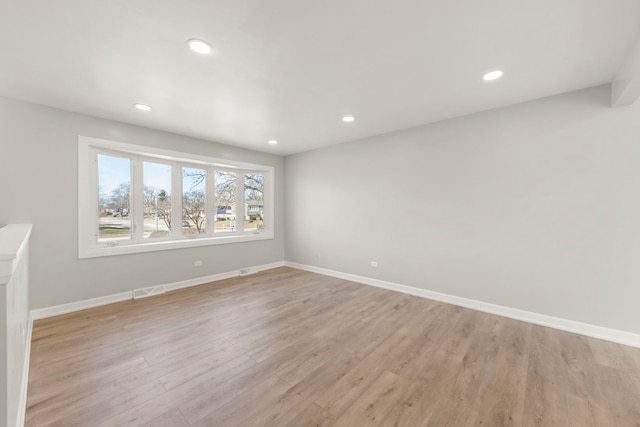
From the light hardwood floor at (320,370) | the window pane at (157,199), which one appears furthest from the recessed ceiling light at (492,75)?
the window pane at (157,199)

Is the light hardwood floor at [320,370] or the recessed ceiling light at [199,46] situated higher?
the recessed ceiling light at [199,46]

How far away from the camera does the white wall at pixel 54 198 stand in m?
2.87

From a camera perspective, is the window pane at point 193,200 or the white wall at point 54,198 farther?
the window pane at point 193,200

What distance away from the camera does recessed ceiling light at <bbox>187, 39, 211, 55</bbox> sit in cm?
187

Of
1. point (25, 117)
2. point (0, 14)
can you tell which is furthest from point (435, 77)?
point (25, 117)

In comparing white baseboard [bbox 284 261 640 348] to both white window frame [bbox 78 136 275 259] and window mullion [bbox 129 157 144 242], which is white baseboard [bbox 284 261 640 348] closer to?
white window frame [bbox 78 136 275 259]

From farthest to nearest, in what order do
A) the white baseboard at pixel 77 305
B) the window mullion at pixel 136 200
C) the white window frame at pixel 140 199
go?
the window mullion at pixel 136 200 < the white window frame at pixel 140 199 < the white baseboard at pixel 77 305

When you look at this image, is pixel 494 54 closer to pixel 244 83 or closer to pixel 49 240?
pixel 244 83

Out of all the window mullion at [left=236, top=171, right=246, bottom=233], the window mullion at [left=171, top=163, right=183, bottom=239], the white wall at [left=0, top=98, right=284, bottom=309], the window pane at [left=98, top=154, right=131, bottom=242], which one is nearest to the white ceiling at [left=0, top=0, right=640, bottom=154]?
the white wall at [left=0, top=98, right=284, bottom=309]

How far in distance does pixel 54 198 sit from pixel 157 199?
122 cm

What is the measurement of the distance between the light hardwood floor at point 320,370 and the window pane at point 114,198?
1.12 meters

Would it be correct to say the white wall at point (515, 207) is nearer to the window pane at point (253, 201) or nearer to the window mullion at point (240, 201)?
the window pane at point (253, 201)

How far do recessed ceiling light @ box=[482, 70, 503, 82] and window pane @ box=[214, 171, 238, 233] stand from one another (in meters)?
4.45

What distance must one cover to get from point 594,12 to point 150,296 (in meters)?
5.54
